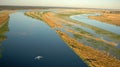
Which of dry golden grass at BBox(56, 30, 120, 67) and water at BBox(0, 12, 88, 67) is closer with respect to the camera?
water at BBox(0, 12, 88, 67)

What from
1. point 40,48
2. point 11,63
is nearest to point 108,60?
point 40,48

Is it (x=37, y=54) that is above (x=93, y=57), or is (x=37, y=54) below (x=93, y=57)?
above

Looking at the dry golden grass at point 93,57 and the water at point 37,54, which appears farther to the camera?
the dry golden grass at point 93,57

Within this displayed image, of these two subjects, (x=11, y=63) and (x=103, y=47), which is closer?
(x=11, y=63)

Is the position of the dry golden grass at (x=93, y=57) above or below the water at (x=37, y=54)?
below

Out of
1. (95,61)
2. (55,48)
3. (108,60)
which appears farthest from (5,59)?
(108,60)

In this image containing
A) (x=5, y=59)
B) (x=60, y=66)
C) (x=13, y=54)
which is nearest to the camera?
(x=60, y=66)

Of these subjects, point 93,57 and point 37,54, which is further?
point 37,54

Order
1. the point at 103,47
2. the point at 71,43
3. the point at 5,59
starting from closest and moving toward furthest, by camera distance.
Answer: the point at 5,59 → the point at 103,47 → the point at 71,43

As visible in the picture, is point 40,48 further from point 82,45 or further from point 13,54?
point 82,45

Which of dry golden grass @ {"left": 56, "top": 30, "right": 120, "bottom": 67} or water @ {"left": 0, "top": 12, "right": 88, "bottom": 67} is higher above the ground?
water @ {"left": 0, "top": 12, "right": 88, "bottom": 67}
